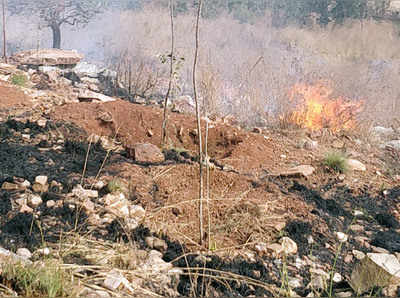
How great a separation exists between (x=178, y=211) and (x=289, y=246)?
761mm

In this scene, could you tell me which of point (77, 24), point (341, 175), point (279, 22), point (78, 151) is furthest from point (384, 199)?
point (77, 24)

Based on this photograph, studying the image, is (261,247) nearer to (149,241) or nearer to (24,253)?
(149,241)

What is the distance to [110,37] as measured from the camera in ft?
43.4

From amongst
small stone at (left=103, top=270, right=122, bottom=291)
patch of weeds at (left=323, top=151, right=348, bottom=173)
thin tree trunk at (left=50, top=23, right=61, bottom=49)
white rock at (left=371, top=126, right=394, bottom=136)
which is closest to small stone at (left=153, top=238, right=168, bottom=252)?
small stone at (left=103, top=270, right=122, bottom=291)

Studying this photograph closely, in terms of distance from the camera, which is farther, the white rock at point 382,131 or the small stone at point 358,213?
the white rock at point 382,131

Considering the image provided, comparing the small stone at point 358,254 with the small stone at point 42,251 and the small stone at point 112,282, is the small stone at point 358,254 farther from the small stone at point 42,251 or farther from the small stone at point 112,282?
the small stone at point 42,251

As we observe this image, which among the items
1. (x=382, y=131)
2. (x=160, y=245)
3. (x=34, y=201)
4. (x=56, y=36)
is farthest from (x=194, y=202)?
(x=56, y=36)

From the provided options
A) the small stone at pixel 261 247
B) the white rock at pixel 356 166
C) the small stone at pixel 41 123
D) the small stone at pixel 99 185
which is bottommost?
the white rock at pixel 356 166

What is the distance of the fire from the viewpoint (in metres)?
6.02

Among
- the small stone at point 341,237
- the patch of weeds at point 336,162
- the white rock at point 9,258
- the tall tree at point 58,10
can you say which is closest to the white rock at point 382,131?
the patch of weeds at point 336,162

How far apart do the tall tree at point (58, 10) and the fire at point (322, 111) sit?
32.0ft

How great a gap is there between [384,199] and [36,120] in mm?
3590

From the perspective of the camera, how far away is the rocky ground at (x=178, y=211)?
1.96 m

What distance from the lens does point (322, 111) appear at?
241 inches
